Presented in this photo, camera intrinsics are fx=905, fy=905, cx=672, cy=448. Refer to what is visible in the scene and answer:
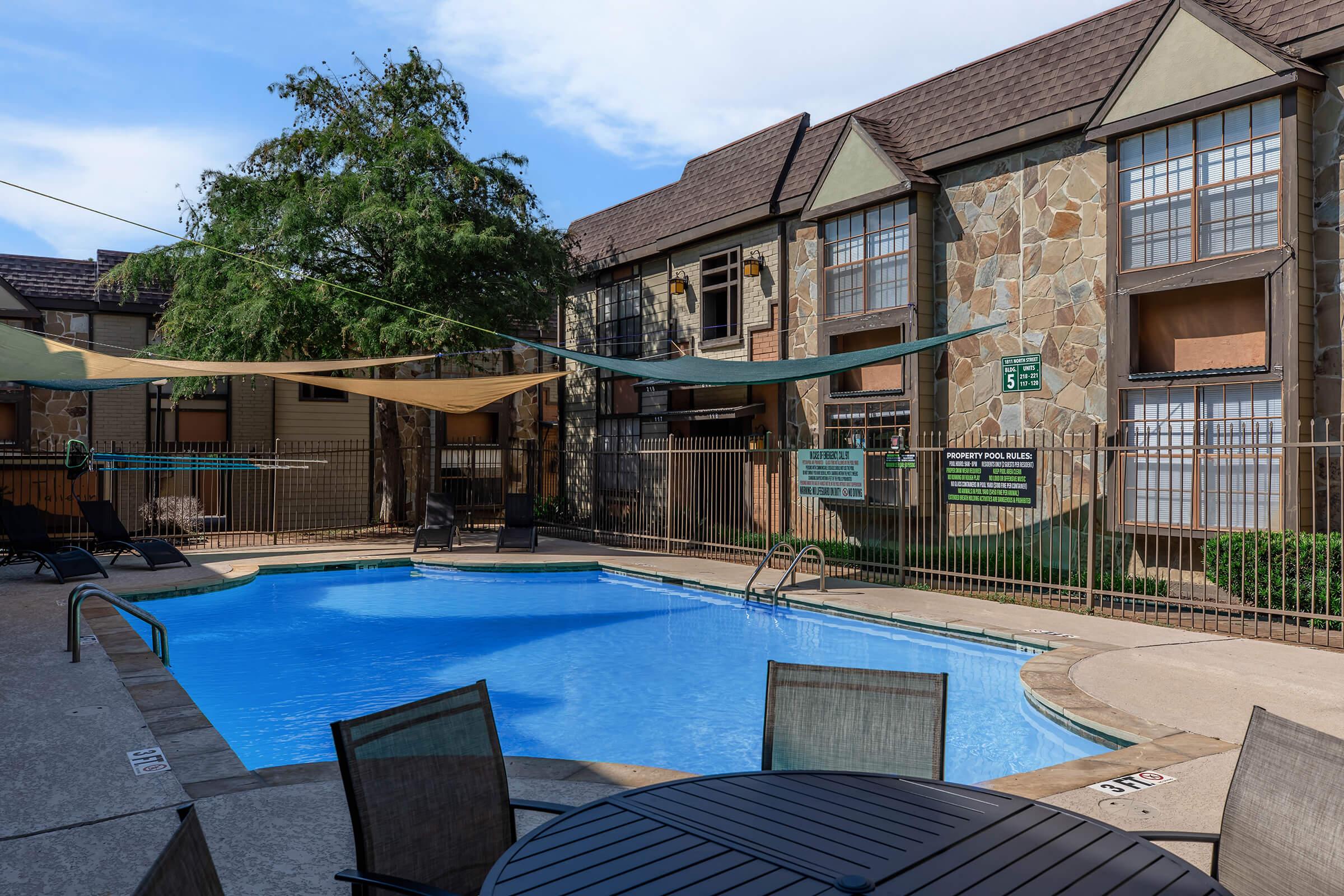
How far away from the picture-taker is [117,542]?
12.0 m

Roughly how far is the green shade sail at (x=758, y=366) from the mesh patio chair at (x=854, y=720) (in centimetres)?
733

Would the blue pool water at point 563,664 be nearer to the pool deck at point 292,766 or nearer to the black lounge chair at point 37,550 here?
the pool deck at point 292,766

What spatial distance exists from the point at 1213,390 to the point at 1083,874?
31.7ft

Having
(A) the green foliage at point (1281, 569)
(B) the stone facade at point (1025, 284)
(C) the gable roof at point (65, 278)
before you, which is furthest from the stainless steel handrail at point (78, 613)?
(C) the gable roof at point (65, 278)

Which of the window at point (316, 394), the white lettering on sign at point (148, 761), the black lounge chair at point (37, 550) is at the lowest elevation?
the white lettering on sign at point (148, 761)

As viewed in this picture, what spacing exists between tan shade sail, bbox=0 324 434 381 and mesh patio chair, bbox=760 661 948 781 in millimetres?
8780

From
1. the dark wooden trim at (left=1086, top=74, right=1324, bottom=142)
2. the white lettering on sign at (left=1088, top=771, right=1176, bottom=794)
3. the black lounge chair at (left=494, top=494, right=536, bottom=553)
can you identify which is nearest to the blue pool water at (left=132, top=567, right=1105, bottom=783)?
the white lettering on sign at (left=1088, top=771, right=1176, bottom=794)

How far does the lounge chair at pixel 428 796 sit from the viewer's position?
212cm

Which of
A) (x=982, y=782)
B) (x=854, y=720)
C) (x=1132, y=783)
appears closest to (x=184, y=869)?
(x=854, y=720)

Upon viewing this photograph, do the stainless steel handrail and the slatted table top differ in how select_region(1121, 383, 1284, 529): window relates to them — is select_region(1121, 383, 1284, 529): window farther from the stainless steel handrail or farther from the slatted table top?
the stainless steel handrail

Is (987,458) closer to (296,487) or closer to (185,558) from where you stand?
(185,558)

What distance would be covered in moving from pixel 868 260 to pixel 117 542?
11.2 m

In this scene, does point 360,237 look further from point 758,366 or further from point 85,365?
point 758,366

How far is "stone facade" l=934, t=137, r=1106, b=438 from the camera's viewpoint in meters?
11.0
